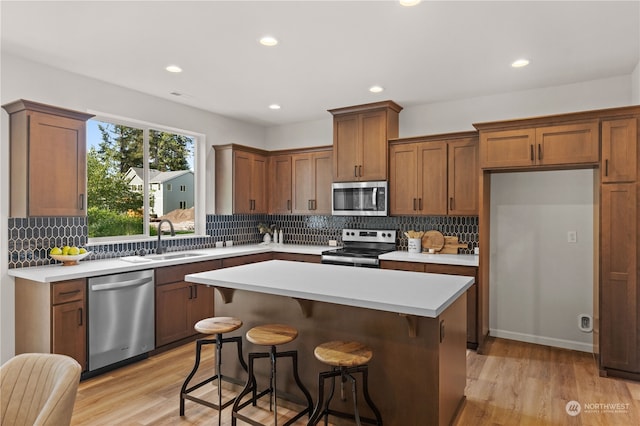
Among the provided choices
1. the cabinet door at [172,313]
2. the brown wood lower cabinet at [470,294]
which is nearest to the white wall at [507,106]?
the brown wood lower cabinet at [470,294]

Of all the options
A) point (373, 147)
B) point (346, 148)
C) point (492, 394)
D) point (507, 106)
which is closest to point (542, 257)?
point (507, 106)

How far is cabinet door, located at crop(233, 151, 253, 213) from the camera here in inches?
203

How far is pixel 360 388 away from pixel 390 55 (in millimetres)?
2627

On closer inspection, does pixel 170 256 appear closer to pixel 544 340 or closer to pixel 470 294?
pixel 470 294

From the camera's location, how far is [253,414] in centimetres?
267

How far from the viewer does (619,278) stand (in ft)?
10.8

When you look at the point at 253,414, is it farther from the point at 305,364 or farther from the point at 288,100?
the point at 288,100

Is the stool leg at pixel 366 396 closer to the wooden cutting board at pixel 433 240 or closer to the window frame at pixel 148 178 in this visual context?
the wooden cutting board at pixel 433 240

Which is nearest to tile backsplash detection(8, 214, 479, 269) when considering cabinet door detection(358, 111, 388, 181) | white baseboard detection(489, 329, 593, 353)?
cabinet door detection(358, 111, 388, 181)

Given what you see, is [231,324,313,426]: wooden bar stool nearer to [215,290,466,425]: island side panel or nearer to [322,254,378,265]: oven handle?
[215,290,466,425]: island side panel

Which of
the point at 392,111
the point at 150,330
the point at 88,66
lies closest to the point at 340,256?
the point at 392,111

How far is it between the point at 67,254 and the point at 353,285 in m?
2.64

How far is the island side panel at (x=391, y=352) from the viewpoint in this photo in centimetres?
223

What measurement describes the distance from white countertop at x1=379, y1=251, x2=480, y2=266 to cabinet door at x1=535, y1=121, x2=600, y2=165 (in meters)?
1.17
